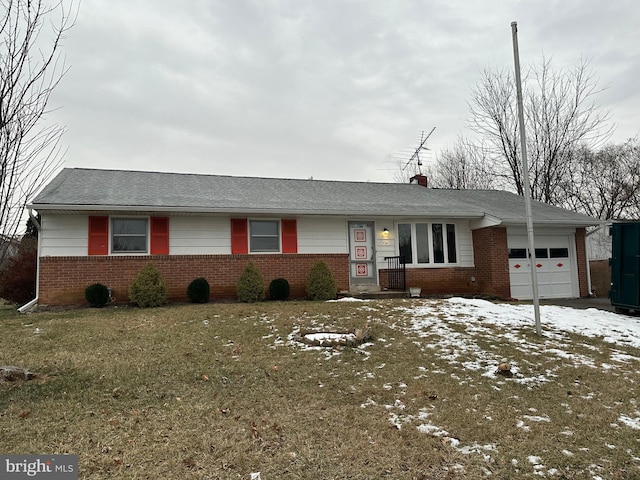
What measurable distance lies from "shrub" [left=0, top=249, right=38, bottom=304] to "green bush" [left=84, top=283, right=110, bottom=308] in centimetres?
294

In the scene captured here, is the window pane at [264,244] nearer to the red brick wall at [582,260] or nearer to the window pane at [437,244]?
the window pane at [437,244]

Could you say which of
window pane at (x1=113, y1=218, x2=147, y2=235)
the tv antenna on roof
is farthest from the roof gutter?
the tv antenna on roof

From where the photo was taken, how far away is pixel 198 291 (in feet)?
34.6

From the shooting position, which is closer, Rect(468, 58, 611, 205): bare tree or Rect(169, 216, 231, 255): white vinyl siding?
Rect(169, 216, 231, 255): white vinyl siding

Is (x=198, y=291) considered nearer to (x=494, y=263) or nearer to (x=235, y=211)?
(x=235, y=211)

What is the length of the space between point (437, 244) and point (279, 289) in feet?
19.0

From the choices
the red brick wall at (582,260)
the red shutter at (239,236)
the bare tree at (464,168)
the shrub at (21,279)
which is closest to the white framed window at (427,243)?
the red brick wall at (582,260)

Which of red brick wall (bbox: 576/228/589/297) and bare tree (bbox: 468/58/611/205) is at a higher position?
bare tree (bbox: 468/58/611/205)


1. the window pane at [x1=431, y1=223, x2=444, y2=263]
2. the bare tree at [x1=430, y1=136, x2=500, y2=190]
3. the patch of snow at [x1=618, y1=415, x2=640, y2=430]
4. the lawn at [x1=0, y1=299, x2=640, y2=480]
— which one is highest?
the bare tree at [x1=430, y1=136, x2=500, y2=190]

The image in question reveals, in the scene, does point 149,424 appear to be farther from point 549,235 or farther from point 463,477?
point 549,235

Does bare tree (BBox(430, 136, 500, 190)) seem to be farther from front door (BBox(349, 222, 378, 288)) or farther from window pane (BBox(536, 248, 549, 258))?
front door (BBox(349, 222, 378, 288))

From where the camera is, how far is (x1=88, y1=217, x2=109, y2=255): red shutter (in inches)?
411

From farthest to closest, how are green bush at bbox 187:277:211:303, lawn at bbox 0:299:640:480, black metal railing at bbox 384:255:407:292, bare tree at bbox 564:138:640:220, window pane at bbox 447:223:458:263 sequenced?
bare tree at bbox 564:138:640:220
window pane at bbox 447:223:458:263
black metal railing at bbox 384:255:407:292
green bush at bbox 187:277:211:303
lawn at bbox 0:299:640:480

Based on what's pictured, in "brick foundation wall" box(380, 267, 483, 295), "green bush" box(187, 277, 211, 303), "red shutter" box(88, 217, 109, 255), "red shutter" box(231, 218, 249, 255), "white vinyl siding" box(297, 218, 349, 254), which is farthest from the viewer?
"brick foundation wall" box(380, 267, 483, 295)
